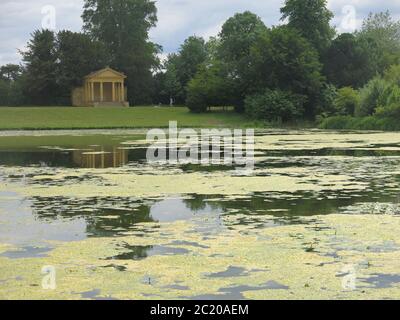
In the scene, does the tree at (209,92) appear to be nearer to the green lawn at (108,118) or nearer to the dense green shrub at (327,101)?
the green lawn at (108,118)

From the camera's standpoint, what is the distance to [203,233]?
10.7 m

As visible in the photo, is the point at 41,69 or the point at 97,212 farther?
the point at 41,69

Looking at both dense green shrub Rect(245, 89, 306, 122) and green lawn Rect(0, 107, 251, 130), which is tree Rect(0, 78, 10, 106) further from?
dense green shrub Rect(245, 89, 306, 122)

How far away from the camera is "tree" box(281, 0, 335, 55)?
73.0 metres

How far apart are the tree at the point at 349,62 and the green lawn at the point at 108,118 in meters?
12.8

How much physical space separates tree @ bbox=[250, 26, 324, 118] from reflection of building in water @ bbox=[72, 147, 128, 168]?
38.8 metres

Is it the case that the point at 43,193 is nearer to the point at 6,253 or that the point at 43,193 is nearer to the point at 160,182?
the point at 160,182

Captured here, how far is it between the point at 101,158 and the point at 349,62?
52692 mm

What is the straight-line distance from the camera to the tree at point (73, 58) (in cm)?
8131

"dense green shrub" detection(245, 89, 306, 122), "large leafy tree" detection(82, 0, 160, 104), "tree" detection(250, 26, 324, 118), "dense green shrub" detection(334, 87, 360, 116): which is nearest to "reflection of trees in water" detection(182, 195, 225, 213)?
"dense green shrub" detection(334, 87, 360, 116)

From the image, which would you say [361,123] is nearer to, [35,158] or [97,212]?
[35,158]

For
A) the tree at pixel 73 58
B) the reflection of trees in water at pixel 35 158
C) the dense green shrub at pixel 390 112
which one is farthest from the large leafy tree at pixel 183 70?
the reflection of trees in water at pixel 35 158

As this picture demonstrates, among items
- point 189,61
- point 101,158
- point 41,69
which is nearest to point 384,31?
point 189,61
